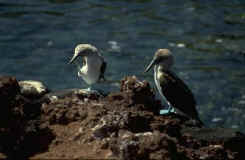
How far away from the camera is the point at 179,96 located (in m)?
12.1

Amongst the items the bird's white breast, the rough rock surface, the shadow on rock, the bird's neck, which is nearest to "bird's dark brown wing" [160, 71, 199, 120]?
the bird's neck

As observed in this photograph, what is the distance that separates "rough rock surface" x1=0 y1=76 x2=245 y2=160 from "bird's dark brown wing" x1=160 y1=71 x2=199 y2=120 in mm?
819

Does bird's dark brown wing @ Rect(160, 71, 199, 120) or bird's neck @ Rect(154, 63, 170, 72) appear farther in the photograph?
bird's neck @ Rect(154, 63, 170, 72)

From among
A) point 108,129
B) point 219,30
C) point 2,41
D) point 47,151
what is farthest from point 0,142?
Result: point 219,30

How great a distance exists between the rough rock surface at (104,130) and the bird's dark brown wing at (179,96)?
819mm

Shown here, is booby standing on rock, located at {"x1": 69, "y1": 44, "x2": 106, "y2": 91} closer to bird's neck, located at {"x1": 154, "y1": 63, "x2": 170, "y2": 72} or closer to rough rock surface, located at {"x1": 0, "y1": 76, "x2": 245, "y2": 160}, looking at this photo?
bird's neck, located at {"x1": 154, "y1": 63, "x2": 170, "y2": 72}

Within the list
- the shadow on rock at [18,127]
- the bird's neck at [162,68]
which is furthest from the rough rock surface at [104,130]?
the bird's neck at [162,68]

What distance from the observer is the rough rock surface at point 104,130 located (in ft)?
27.8

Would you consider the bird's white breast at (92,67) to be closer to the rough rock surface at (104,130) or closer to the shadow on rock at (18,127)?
the rough rock surface at (104,130)

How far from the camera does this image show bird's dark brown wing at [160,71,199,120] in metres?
12.0

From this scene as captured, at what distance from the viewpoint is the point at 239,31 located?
2275 centimetres

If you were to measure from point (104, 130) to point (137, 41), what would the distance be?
13.2 m

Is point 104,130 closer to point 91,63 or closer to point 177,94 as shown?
point 177,94

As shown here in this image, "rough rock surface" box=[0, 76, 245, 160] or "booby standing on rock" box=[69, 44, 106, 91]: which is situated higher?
"booby standing on rock" box=[69, 44, 106, 91]
